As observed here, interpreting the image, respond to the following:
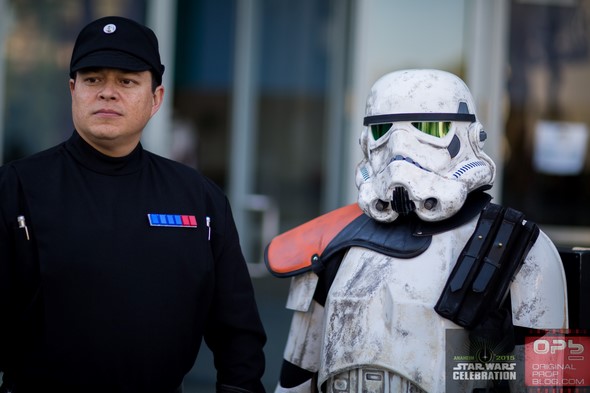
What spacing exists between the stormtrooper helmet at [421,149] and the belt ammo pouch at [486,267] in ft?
0.48

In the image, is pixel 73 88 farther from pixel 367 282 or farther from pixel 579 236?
pixel 579 236

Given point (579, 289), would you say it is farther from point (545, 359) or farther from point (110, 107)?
point (110, 107)

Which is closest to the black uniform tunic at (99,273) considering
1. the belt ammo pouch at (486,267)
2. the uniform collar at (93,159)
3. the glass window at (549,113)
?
the uniform collar at (93,159)

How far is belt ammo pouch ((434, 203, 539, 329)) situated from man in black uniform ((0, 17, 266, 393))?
0.70 m

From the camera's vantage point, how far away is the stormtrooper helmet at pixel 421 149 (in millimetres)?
3330

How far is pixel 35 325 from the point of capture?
300 cm

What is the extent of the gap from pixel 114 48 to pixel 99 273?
2.40 feet

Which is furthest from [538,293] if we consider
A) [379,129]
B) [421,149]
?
[379,129]

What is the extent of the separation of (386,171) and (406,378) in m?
0.72

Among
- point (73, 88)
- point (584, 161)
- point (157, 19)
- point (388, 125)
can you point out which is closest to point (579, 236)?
point (584, 161)

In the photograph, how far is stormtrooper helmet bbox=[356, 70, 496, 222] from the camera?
3.33 m

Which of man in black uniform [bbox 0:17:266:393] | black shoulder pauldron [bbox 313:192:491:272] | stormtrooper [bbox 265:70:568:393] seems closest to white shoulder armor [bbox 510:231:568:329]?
stormtrooper [bbox 265:70:568:393]

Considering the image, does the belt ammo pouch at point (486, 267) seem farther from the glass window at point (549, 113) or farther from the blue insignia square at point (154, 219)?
the glass window at point (549, 113)
